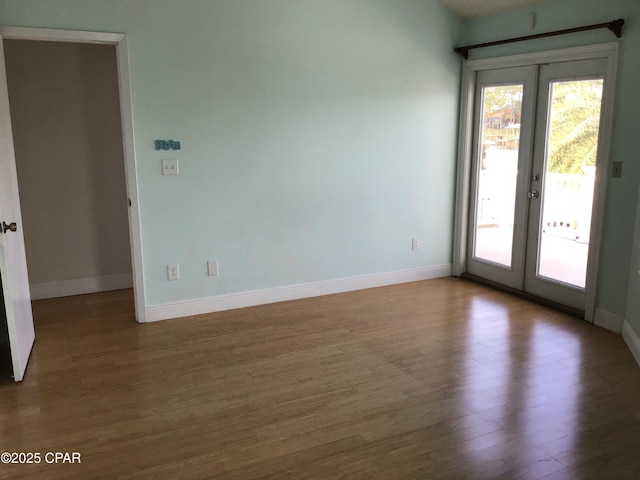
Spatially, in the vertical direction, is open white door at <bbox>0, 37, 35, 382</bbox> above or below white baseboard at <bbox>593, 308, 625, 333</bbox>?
above

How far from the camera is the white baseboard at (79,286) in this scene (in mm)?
5031

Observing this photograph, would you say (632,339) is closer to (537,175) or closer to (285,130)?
(537,175)

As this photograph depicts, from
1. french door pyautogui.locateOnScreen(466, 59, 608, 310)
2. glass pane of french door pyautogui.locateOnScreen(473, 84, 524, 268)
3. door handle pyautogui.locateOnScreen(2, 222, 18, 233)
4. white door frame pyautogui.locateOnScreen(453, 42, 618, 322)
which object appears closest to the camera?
door handle pyautogui.locateOnScreen(2, 222, 18, 233)

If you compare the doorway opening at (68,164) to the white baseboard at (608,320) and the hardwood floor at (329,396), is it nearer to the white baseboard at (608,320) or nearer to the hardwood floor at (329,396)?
the hardwood floor at (329,396)

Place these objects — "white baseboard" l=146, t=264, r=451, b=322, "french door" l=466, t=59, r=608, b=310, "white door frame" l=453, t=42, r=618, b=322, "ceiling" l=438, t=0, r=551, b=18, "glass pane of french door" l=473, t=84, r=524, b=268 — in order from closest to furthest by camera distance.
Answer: "white door frame" l=453, t=42, r=618, b=322
"french door" l=466, t=59, r=608, b=310
"white baseboard" l=146, t=264, r=451, b=322
"ceiling" l=438, t=0, r=551, b=18
"glass pane of french door" l=473, t=84, r=524, b=268

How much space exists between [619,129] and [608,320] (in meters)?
1.44

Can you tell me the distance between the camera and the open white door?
3.19 m

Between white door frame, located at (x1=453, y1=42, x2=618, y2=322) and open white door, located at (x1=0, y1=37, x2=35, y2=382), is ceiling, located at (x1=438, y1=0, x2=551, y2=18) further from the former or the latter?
open white door, located at (x1=0, y1=37, x2=35, y2=382)

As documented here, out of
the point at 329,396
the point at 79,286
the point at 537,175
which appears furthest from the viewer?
the point at 79,286

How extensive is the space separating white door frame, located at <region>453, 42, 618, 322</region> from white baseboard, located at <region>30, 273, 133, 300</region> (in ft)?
11.2

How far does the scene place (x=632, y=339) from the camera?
12.4 ft

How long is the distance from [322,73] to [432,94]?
1.21 meters

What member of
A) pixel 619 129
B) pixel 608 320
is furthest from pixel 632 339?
pixel 619 129

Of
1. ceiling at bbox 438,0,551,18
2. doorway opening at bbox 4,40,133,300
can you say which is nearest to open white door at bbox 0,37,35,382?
doorway opening at bbox 4,40,133,300
